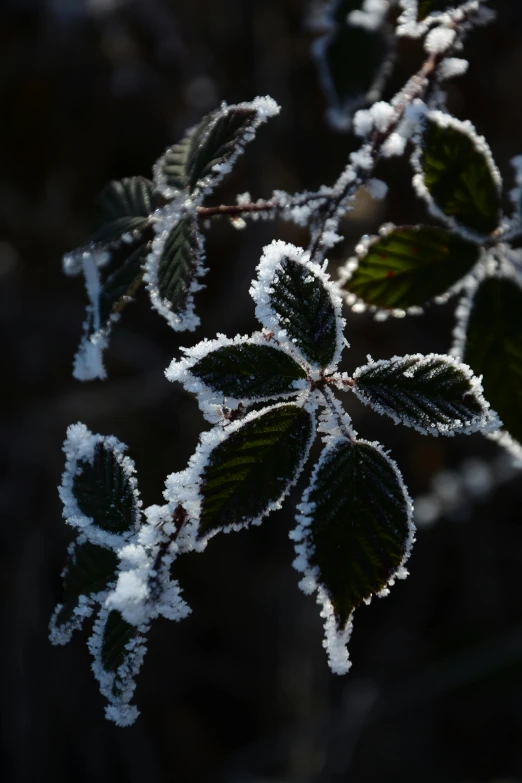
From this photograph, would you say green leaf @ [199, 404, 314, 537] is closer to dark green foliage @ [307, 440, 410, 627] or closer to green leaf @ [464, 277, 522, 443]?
dark green foliage @ [307, 440, 410, 627]

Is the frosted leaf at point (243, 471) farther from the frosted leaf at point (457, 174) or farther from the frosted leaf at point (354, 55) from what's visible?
the frosted leaf at point (354, 55)

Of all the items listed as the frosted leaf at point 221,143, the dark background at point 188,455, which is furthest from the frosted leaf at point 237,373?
the dark background at point 188,455

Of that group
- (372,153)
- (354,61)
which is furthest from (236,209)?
(354,61)

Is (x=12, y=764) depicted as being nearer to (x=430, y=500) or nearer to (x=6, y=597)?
(x=6, y=597)

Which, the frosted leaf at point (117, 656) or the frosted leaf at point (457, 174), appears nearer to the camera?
the frosted leaf at point (117, 656)

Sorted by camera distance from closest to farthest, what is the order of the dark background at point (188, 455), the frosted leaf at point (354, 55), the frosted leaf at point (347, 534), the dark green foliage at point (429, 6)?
the frosted leaf at point (347, 534) < the dark green foliage at point (429, 6) < the frosted leaf at point (354, 55) < the dark background at point (188, 455)

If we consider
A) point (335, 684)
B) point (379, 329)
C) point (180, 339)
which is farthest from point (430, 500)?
point (180, 339)

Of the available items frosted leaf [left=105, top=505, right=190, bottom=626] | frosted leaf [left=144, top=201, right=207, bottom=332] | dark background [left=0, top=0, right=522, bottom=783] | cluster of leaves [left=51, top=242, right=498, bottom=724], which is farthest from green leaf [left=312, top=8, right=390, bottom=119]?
frosted leaf [left=105, top=505, right=190, bottom=626]

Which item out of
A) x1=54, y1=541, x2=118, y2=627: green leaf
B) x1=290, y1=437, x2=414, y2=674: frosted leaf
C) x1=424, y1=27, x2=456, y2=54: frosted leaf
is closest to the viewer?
x1=290, y1=437, x2=414, y2=674: frosted leaf
